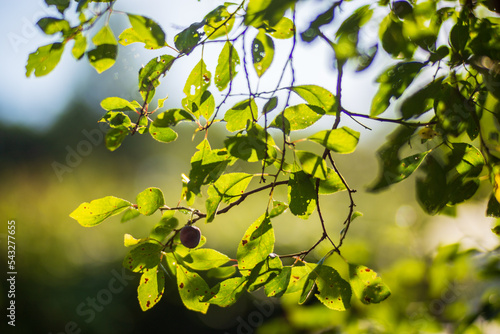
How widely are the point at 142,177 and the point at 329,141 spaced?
598 cm

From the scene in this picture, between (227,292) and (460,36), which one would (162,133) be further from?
(460,36)

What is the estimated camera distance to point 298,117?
66 cm

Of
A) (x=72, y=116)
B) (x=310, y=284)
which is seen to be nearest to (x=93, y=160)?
(x=72, y=116)

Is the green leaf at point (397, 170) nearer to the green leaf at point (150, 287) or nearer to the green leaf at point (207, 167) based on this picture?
the green leaf at point (207, 167)

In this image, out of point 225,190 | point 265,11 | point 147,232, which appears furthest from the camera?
point 147,232

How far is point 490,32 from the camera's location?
71 centimetres

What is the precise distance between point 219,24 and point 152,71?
0.54 ft

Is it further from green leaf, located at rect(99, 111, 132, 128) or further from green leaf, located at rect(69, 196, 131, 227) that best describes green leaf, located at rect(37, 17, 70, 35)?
green leaf, located at rect(69, 196, 131, 227)

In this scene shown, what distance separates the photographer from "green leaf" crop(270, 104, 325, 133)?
0.65 meters

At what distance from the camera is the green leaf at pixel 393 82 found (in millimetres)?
667

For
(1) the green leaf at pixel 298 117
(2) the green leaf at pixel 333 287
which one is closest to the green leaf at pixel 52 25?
(1) the green leaf at pixel 298 117

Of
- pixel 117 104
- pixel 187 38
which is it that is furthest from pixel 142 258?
pixel 187 38

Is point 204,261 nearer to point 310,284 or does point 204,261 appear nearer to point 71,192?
point 310,284

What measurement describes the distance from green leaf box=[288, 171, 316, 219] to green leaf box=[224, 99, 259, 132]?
128 millimetres
